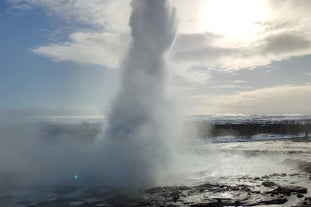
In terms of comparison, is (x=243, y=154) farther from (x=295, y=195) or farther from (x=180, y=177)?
(x=295, y=195)

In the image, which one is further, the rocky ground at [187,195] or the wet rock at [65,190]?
the wet rock at [65,190]

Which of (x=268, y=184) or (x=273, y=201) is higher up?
(x=268, y=184)

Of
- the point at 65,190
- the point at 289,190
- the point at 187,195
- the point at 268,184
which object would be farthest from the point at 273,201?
the point at 65,190

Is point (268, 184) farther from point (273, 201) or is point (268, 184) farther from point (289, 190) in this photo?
point (273, 201)

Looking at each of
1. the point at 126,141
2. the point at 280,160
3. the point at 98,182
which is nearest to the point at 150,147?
the point at 126,141

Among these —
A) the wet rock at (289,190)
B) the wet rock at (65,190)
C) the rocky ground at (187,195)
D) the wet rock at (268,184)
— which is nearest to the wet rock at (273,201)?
the rocky ground at (187,195)

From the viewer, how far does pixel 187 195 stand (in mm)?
19234

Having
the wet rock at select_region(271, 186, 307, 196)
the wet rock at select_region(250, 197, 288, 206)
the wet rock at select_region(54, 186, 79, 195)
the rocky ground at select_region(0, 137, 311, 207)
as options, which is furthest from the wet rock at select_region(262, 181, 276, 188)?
the wet rock at select_region(54, 186, 79, 195)

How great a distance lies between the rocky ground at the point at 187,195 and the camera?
1775 centimetres

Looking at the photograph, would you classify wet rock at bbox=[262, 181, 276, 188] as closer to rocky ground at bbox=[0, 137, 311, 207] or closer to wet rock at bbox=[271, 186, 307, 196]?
rocky ground at bbox=[0, 137, 311, 207]

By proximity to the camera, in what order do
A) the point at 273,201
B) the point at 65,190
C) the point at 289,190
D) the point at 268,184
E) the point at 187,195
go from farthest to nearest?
the point at 268,184 → the point at 65,190 → the point at 289,190 → the point at 187,195 → the point at 273,201

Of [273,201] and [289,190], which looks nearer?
[273,201]

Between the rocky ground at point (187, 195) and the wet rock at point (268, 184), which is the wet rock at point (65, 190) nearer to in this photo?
the rocky ground at point (187, 195)

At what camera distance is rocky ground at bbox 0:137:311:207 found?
1775 cm
